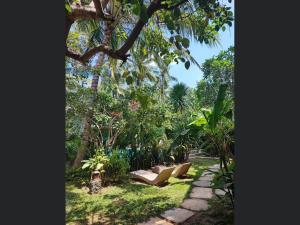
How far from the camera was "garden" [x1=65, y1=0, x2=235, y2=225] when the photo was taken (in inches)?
113

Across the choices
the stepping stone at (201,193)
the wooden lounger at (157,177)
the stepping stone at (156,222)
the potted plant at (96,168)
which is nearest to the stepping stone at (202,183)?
the stepping stone at (201,193)

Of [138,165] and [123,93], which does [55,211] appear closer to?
[138,165]

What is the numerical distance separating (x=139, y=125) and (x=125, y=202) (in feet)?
14.0

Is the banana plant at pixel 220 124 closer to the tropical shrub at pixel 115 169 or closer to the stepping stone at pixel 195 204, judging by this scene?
the stepping stone at pixel 195 204

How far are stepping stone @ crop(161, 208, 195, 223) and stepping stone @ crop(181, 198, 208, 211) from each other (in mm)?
204

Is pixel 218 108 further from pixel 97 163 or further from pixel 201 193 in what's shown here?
pixel 97 163

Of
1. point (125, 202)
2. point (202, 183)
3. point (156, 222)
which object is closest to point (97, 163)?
point (125, 202)

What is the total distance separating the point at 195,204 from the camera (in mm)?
5609

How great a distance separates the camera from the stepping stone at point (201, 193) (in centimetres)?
617

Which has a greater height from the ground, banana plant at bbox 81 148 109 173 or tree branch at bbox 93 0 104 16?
tree branch at bbox 93 0 104 16

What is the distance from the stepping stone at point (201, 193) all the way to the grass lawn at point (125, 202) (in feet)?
0.58

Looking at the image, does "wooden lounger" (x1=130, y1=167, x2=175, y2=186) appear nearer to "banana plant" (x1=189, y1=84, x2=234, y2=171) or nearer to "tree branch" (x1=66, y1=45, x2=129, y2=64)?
"banana plant" (x1=189, y1=84, x2=234, y2=171)

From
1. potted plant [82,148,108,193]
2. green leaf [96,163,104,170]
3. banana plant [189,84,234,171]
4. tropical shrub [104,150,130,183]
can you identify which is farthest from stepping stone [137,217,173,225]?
tropical shrub [104,150,130,183]

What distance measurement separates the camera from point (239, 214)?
699 millimetres
